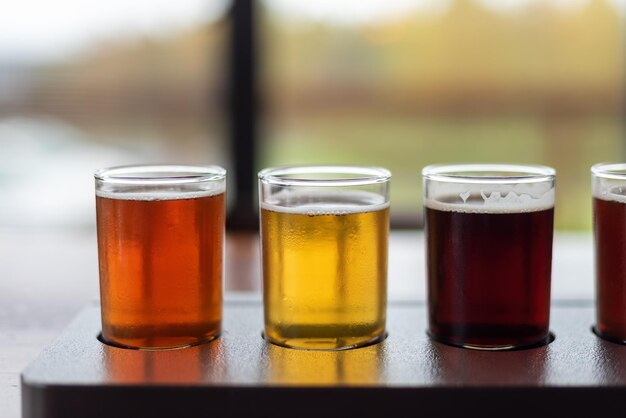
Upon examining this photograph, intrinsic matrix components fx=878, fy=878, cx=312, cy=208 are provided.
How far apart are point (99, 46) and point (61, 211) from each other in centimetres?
64

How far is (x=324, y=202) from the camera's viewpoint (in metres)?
0.90

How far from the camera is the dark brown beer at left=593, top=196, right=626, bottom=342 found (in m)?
0.89

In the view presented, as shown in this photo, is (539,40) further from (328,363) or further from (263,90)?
(328,363)

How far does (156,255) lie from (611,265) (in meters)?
0.47

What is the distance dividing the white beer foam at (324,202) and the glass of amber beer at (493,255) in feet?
0.23

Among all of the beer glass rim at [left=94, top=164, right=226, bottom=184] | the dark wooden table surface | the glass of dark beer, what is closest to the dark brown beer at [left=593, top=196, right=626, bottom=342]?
the glass of dark beer

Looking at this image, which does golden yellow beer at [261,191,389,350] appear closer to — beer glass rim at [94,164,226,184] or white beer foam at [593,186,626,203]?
beer glass rim at [94,164,226,184]

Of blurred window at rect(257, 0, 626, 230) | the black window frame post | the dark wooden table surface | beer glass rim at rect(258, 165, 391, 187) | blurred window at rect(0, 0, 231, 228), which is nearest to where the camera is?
beer glass rim at rect(258, 165, 391, 187)

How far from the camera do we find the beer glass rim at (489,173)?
2.90ft

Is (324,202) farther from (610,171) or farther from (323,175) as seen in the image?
(610,171)

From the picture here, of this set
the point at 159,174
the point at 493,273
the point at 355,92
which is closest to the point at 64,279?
the point at 159,174

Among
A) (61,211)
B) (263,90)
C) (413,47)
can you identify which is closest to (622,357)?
(263,90)

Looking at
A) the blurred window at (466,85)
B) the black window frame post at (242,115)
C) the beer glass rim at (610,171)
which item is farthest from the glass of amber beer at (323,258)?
the blurred window at (466,85)

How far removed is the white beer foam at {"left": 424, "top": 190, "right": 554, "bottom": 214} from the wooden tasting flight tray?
0.47ft
